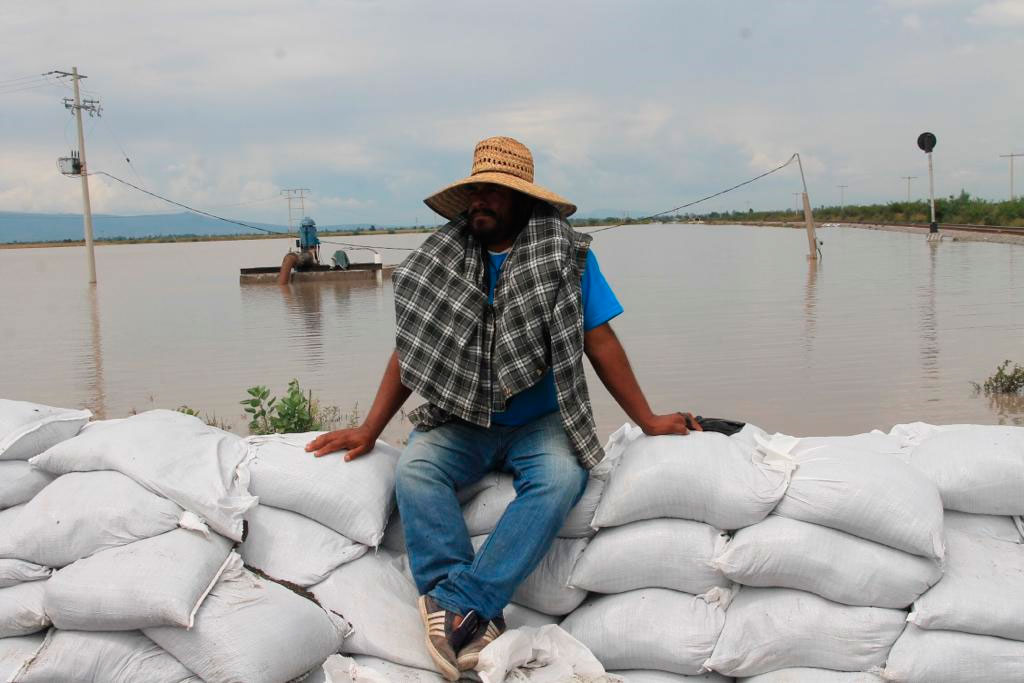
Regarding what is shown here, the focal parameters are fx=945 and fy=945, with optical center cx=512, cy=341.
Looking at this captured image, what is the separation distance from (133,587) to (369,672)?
559 millimetres

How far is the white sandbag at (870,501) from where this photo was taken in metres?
2.24

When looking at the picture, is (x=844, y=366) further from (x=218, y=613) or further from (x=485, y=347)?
(x=218, y=613)

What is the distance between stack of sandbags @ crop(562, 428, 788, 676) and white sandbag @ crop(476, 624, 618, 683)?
0.37 ft

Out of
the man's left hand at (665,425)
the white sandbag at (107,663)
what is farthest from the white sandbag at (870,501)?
the white sandbag at (107,663)

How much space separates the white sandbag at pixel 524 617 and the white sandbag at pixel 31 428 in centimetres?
135

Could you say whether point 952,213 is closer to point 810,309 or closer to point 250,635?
point 810,309

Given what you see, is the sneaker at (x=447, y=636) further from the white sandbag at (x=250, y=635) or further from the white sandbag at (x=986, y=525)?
the white sandbag at (x=986, y=525)

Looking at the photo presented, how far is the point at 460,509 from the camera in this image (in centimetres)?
247

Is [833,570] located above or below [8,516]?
below

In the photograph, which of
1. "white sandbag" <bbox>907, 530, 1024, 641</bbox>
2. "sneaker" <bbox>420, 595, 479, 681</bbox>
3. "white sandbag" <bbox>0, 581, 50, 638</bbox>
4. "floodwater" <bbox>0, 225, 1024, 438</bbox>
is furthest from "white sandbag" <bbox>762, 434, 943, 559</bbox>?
"floodwater" <bbox>0, 225, 1024, 438</bbox>

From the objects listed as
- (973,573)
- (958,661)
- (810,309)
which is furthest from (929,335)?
(958,661)

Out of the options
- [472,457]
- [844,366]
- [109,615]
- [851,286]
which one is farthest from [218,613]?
[851,286]

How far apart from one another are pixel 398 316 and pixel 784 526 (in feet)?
3.72

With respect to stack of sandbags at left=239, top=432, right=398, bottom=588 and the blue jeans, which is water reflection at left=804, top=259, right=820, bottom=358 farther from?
stack of sandbags at left=239, top=432, right=398, bottom=588
